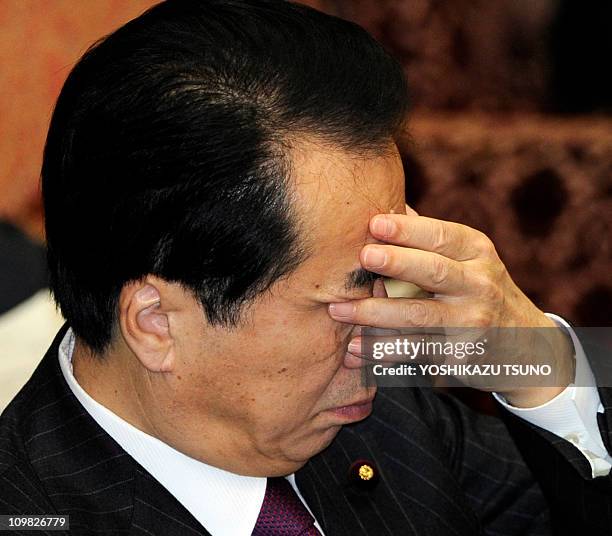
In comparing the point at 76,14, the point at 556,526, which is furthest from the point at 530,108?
the point at 556,526

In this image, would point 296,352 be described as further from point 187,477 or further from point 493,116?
point 493,116

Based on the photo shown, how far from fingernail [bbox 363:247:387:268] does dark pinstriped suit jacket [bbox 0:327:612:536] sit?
440 millimetres

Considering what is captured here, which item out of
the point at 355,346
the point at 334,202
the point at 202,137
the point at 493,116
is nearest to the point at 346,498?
the point at 355,346

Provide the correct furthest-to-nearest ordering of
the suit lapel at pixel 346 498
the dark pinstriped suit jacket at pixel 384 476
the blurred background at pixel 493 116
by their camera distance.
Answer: the blurred background at pixel 493 116 → the suit lapel at pixel 346 498 → the dark pinstriped suit jacket at pixel 384 476

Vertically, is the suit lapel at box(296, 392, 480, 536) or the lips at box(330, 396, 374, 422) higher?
the lips at box(330, 396, 374, 422)

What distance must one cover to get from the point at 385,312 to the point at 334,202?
0.17 metres

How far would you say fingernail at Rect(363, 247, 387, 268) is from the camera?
1333 millimetres

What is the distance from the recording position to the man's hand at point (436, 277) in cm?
136

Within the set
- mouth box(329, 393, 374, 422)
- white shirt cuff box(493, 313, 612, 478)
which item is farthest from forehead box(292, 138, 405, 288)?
white shirt cuff box(493, 313, 612, 478)

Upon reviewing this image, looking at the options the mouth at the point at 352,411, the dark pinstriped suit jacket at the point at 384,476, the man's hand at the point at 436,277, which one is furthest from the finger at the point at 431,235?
the dark pinstriped suit jacket at the point at 384,476

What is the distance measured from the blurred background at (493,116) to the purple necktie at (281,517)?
4.18ft

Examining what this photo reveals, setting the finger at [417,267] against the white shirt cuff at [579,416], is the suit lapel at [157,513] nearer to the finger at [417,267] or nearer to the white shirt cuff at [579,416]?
the finger at [417,267]

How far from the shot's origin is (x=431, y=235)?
1404 mm

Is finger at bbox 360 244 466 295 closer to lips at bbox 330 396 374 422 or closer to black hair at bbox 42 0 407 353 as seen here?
black hair at bbox 42 0 407 353
